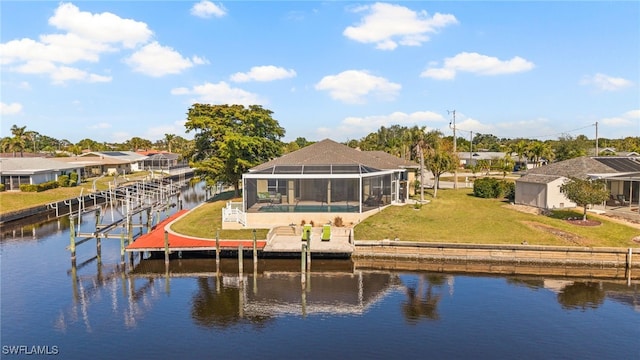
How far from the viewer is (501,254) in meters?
28.2

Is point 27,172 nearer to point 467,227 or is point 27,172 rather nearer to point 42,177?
point 42,177

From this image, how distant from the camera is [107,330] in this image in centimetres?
1945

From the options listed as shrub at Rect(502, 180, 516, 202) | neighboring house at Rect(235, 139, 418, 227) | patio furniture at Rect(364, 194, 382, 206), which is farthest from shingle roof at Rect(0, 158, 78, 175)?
shrub at Rect(502, 180, 516, 202)

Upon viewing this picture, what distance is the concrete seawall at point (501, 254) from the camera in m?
27.1

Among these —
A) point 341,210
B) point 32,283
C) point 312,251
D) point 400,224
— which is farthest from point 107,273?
point 400,224

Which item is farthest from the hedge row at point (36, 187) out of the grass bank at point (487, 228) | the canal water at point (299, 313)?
the grass bank at point (487, 228)

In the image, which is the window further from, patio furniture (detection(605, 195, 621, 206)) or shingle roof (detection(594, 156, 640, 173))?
shingle roof (detection(594, 156, 640, 173))

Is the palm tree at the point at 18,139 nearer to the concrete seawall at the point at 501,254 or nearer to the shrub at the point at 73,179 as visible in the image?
the shrub at the point at 73,179

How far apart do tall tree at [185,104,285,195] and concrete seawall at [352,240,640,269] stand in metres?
19.4

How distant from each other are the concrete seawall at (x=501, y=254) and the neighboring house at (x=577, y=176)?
10.3m

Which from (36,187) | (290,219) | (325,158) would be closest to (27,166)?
(36,187)

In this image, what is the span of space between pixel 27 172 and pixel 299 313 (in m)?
49.7

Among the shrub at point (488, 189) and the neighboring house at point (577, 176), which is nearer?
the neighboring house at point (577, 176)

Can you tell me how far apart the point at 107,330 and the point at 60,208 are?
3744 cm
